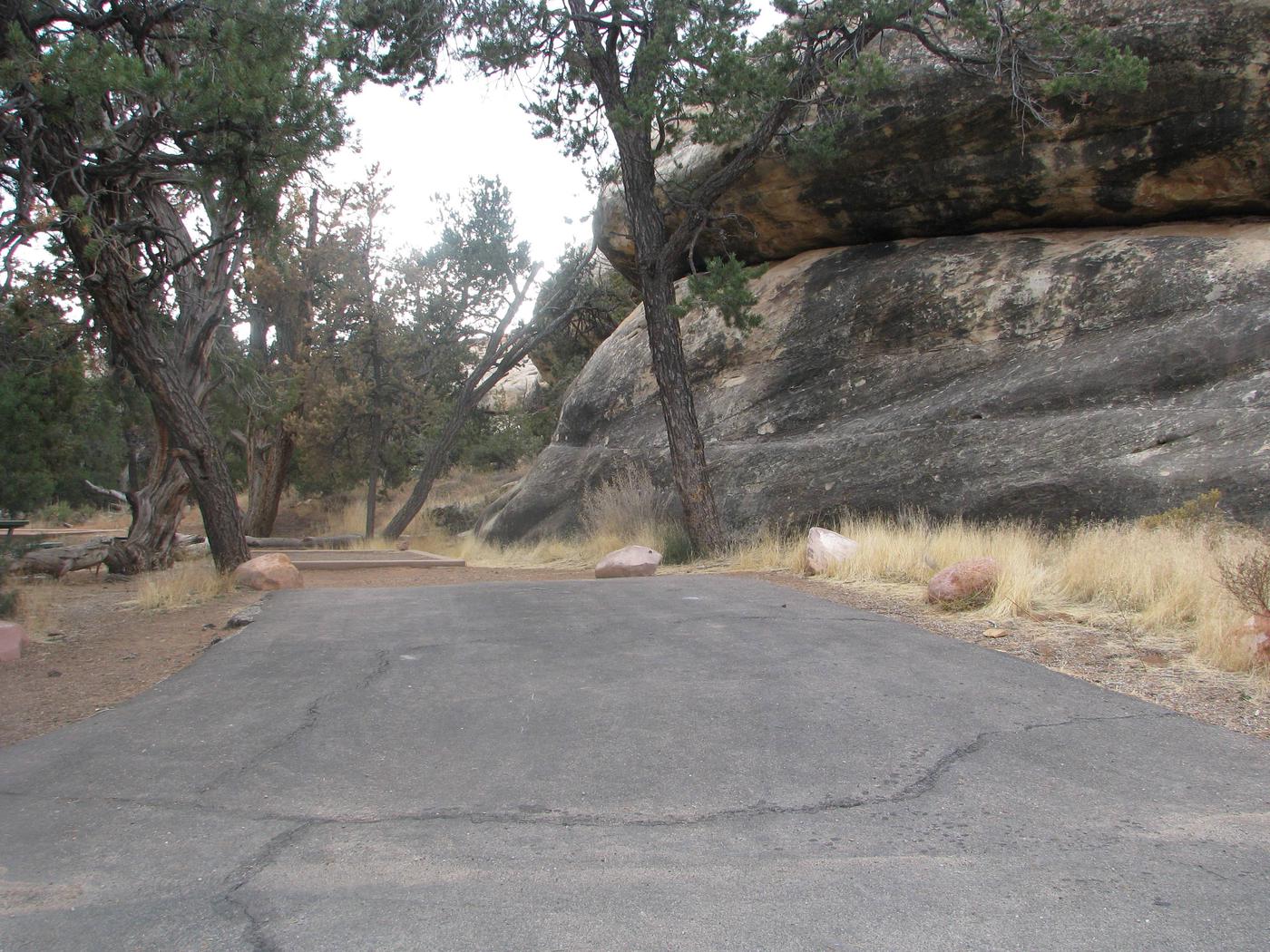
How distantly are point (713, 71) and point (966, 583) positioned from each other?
7.09 metres

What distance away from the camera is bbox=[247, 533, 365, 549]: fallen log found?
2209cm

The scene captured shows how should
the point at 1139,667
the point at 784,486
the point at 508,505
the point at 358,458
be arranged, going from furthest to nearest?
the point at 358,458 < the point at 508,505 < the point at 784,486 < the point at 1139,667

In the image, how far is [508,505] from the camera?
19359 millimetres

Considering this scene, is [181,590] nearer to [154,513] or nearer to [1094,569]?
[154,513]

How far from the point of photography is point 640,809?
399 cm

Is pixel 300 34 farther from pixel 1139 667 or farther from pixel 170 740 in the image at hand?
pixel 1139 667

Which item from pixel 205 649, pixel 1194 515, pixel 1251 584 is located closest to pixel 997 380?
pixel 1194 515

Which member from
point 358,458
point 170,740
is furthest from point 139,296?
point 358,458

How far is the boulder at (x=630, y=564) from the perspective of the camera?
12.2 m

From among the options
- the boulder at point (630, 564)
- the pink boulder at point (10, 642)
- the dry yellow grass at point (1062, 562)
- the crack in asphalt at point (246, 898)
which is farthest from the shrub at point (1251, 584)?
the pink boulder at point (10, 642)

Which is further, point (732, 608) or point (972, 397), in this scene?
point (972, 397)

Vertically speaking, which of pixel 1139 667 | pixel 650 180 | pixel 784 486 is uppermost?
pixel 650 180

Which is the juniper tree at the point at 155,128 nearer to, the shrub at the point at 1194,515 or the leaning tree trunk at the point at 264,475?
the shrub at the point at 1194,515

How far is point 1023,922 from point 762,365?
13.2 meters
